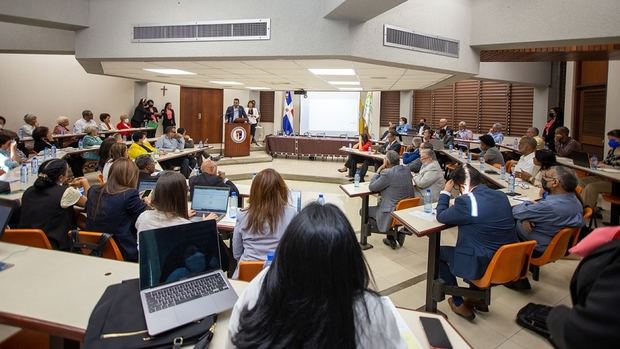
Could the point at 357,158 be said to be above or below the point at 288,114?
below

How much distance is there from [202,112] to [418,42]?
10.0m

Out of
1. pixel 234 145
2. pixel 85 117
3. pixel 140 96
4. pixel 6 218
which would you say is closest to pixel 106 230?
pixel 6 218

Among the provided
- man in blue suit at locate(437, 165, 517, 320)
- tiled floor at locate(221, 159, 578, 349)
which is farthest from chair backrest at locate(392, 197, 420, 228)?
man in blue suit at locate(437, 165, 517, 320)

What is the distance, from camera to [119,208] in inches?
119

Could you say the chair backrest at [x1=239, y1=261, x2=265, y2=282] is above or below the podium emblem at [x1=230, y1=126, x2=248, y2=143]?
below

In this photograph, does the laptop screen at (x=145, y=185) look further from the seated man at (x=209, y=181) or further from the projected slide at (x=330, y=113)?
the projected slide at (x=330, y=113)

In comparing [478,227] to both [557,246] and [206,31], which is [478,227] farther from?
[206,31]

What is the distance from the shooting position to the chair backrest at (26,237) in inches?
102

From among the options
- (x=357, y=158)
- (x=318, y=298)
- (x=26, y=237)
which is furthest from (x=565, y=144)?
(x=26, y=237)

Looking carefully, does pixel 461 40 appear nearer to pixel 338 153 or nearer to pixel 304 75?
pixel 304 75

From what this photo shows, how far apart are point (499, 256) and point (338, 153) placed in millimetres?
9448

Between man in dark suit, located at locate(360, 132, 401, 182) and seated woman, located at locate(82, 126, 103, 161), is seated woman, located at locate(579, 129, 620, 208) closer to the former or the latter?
man in dark suit, located at locate(360, 132, 401, 182)

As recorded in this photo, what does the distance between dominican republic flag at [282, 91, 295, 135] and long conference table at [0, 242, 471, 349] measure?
12.4 m

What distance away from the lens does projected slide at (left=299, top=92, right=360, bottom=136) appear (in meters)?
14.2
